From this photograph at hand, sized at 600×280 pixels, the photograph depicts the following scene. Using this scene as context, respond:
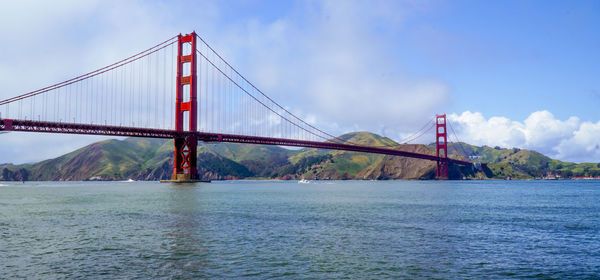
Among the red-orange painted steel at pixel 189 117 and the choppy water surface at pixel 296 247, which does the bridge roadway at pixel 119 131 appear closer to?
the red-orange painted steel at pixel 189 117

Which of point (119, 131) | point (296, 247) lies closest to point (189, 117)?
point (119, 131)

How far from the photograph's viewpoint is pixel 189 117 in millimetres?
112188

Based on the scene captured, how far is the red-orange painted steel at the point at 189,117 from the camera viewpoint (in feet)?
364

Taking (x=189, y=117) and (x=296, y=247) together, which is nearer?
(x=296, y=247)

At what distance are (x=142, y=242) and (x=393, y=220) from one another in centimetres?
1864

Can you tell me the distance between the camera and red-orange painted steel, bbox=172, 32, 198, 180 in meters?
111

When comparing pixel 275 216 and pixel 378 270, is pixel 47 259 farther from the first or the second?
pixel 275 216

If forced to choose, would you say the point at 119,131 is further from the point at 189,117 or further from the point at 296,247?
the point at 296,247

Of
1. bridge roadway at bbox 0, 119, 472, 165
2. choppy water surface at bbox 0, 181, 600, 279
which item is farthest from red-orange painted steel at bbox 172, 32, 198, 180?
choppy water surface at bbox 0, 181, 600, 279

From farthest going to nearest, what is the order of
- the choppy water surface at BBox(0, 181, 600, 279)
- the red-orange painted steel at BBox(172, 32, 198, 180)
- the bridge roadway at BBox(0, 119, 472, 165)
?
the red-orange painted steel at BBox(172, 32, 198, 180) < the bridge roadway at BBox(0, 119, 472, 165) < the choppy water surface at BBox(0, 181, 600, 279)

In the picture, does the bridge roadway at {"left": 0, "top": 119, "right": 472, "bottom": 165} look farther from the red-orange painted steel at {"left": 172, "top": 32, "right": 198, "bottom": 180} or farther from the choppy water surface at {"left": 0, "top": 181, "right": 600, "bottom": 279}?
the choppy water surface at {"left": 0, "top": 181, "right": 600, "bottom": 279}

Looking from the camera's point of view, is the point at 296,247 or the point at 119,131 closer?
the point at 296,247

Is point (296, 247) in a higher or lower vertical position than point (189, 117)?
lower

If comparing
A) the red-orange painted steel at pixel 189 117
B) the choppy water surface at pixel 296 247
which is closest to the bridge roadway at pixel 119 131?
the red-orange painted steel at pixel 189 117
